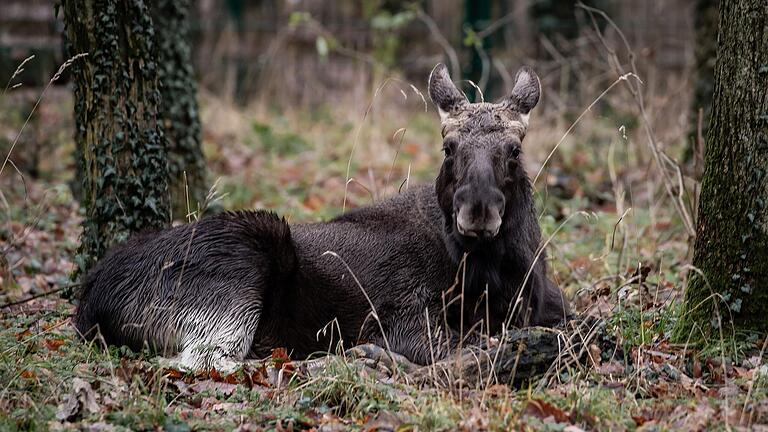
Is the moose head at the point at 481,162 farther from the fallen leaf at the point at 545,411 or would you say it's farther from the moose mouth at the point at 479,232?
the fallen leaf at the point at 545,411

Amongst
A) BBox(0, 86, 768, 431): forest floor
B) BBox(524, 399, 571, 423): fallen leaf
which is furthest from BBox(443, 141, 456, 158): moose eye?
BBox(524, 399, 571, 423): fallen leaf

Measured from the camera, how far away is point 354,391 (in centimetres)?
498

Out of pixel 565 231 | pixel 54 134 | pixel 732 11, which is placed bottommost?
pixel 565 231

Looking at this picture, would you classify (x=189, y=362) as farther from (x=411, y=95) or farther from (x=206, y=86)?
(x=206, y=86)

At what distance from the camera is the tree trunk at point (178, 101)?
8.64 m

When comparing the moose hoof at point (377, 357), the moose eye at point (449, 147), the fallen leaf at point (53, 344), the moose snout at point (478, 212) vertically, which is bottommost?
the moose hoof at point (377, 357)

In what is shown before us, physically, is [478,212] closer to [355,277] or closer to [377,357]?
[355,277]

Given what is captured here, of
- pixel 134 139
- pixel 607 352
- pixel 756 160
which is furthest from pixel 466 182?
pixel 134 139

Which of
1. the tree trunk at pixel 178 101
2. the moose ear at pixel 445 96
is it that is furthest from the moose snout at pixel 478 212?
the tree trunk at pixel 178 101

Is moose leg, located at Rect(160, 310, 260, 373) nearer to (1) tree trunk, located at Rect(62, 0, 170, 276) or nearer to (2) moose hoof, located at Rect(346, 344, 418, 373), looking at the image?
(2) moose hoof, located at Rect(346, 344, 418, 373)

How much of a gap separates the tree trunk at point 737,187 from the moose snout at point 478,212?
48.3 inches

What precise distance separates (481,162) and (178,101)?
13.5 feet

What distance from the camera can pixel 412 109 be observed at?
16.1 m

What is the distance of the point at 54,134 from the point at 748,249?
935cm
